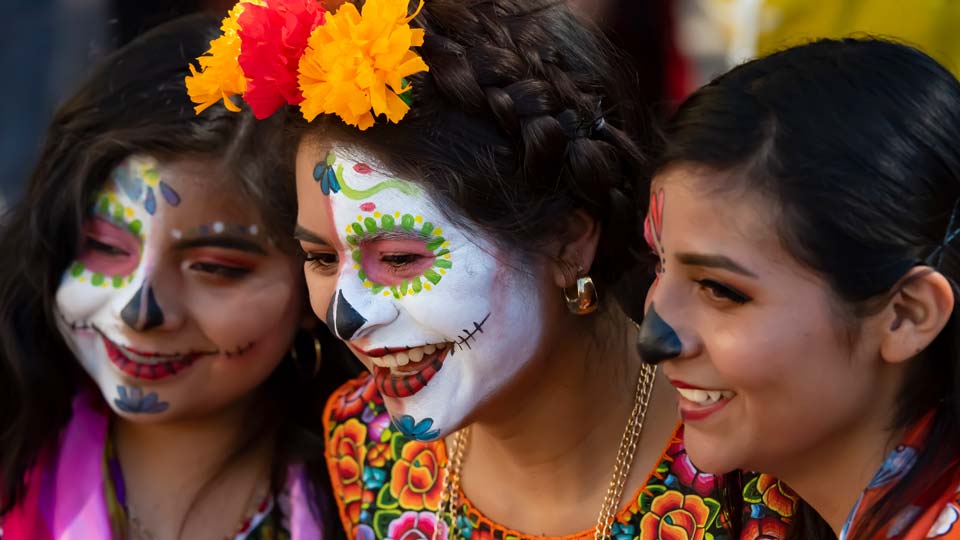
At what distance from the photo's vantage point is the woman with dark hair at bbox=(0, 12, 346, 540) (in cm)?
231

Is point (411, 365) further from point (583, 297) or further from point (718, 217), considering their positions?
point (718, 217)

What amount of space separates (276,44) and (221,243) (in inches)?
18.4

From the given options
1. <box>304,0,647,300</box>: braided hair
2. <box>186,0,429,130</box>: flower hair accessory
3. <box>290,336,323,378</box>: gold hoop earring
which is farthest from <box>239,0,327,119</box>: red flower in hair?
<box>290,336,323,378</box>: gold hoop earring

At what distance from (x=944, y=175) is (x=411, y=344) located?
0.80 meters

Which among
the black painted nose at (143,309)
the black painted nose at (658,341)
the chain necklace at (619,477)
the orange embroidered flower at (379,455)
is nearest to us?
the black painted nose at (658,341)

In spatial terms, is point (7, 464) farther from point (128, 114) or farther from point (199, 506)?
point (128, 114)

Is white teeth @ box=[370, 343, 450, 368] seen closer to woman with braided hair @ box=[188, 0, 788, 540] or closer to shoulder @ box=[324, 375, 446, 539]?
woman with braided hair @ box=[188, 0, 788, 540]

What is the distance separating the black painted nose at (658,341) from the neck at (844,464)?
24cm

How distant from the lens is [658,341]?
68.4 inches

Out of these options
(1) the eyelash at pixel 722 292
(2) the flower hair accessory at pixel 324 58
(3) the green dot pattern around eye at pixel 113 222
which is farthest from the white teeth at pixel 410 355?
(3) the green dot pattern around eye at pixel 113 222

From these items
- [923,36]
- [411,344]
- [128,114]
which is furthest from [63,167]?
[923,36]

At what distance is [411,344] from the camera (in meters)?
1.98

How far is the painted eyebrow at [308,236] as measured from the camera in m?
2.03

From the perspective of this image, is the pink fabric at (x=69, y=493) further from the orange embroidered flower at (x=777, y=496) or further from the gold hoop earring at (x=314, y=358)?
the orange embroidered flower at (x=777, y=496)
